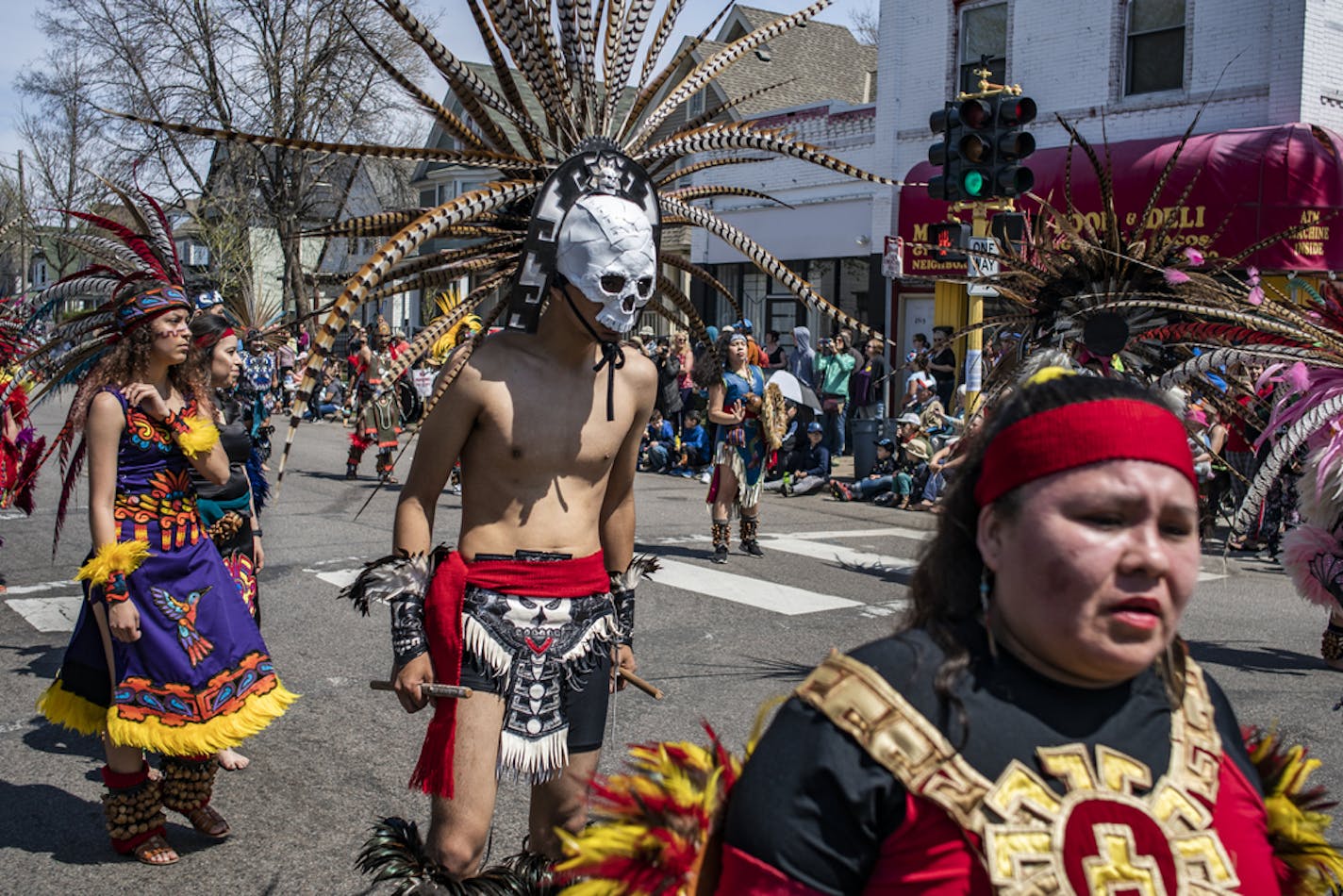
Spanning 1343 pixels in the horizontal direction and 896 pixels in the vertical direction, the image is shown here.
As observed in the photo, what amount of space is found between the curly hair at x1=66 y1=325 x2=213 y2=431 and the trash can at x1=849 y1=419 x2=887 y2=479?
11.6 meters

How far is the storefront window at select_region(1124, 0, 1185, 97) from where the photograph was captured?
1852 centimetres

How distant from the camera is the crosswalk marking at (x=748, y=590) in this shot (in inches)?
342

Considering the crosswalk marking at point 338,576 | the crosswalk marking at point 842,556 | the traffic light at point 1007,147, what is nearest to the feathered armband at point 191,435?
the crosswalk marking at point 338,576

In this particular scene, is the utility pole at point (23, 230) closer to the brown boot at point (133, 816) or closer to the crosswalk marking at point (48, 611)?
the crosswalk marking at point (48, 611)

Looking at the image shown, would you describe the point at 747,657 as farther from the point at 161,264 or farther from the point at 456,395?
the point at 456,395

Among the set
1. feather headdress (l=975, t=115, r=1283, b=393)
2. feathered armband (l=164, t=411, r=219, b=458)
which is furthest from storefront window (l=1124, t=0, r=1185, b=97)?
feathered armband (l=164, t=411, r=219, b=458)

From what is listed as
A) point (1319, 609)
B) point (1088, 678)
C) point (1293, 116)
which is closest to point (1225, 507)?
point (1319, 609)

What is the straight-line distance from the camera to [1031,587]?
5.64ft

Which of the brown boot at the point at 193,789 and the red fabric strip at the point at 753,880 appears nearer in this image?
the red fabric strip at the point at 753,880

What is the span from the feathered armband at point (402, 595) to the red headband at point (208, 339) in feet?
8.53

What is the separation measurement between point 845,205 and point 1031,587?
2265cm

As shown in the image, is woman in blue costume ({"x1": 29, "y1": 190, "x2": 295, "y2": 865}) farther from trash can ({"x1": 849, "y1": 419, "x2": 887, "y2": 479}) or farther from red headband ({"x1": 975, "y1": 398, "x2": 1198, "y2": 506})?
trash can ({"x1": 849, "y1": 419, "x2": 887, "y2": 479})

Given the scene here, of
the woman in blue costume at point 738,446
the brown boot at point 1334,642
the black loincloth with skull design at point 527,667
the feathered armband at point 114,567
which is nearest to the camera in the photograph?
the black loincloth with skull design at point 527,667

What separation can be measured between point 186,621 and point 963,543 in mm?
3377
